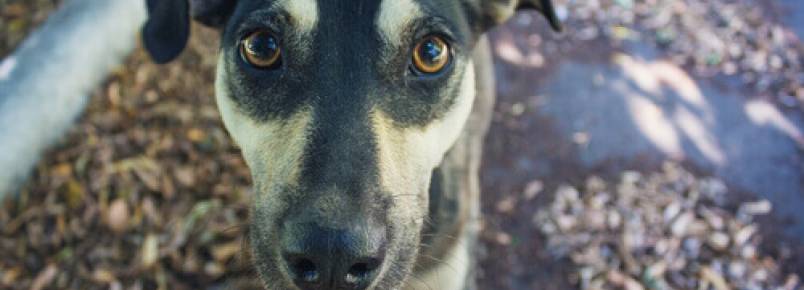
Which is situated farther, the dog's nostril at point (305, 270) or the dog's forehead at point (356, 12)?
the dog's forehead at point (356, 12)

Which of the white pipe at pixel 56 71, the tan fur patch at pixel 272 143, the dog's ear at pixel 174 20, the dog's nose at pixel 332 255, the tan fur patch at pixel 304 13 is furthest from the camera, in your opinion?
the white pipe at pixel 56 71

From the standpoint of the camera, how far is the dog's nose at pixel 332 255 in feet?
7.14

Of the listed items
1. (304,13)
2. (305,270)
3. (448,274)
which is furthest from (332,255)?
(448,274)

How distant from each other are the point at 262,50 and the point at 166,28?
104 centimetres

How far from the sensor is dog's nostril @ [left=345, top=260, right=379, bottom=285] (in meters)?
2.26

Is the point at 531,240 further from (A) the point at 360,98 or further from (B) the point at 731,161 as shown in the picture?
(A) the point at 360,98

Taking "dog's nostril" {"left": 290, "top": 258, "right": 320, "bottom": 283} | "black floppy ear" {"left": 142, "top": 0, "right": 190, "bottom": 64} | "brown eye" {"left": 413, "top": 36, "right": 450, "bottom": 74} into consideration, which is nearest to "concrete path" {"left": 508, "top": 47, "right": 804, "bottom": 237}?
"brown eye" {"left": 413, "top": 36, "right": 450, "bottom": 74}

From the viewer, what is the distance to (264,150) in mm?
2727

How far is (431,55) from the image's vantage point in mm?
2926

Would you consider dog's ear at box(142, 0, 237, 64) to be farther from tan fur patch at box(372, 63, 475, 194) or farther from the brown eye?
tan fur patch at box(372, 63, 475, 194)

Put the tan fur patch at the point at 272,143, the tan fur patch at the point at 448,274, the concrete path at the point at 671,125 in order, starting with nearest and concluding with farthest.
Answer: the tan fur patch at the point at 272,143, the tan fur patch at the point at 448,274, the concrete path at the point at 671,125

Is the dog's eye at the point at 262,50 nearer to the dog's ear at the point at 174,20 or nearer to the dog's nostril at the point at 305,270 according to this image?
the dog's ear at the point at 174,20

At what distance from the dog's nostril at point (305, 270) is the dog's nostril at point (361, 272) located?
0.12 meters

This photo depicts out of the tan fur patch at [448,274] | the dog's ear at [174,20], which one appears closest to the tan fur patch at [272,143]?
the dog's ear at [174,20]
